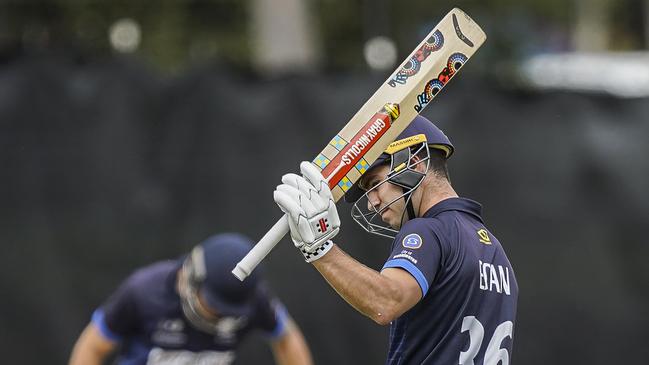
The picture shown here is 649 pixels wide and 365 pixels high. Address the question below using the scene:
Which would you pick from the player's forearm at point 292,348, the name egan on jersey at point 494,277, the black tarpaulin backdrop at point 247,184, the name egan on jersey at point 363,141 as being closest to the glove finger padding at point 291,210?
the name egan on jersey at point 363,141

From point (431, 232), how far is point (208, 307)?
2130 millimetres

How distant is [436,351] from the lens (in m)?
3.48

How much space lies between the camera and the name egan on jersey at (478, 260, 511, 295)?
3.52 metres

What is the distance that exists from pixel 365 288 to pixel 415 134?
0.60 metres

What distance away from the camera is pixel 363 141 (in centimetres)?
350

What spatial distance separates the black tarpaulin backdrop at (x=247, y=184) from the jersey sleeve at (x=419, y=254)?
3.17 meters

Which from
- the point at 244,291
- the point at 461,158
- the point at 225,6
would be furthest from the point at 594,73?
the point at 244,291

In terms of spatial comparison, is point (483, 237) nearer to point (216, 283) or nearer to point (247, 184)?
point (216, 283)

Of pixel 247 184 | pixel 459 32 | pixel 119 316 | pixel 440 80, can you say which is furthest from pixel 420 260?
pixel 247 184

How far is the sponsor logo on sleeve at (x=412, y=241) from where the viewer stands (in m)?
3.35

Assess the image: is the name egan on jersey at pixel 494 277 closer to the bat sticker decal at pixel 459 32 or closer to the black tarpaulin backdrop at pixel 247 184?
the bat sticker decal at pixel 459 32

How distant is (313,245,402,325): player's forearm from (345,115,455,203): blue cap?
370mm

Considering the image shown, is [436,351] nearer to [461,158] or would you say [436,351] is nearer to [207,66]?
[461,158]

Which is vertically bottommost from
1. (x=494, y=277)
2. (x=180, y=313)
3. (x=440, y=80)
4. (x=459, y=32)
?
(x=180, y=313)
